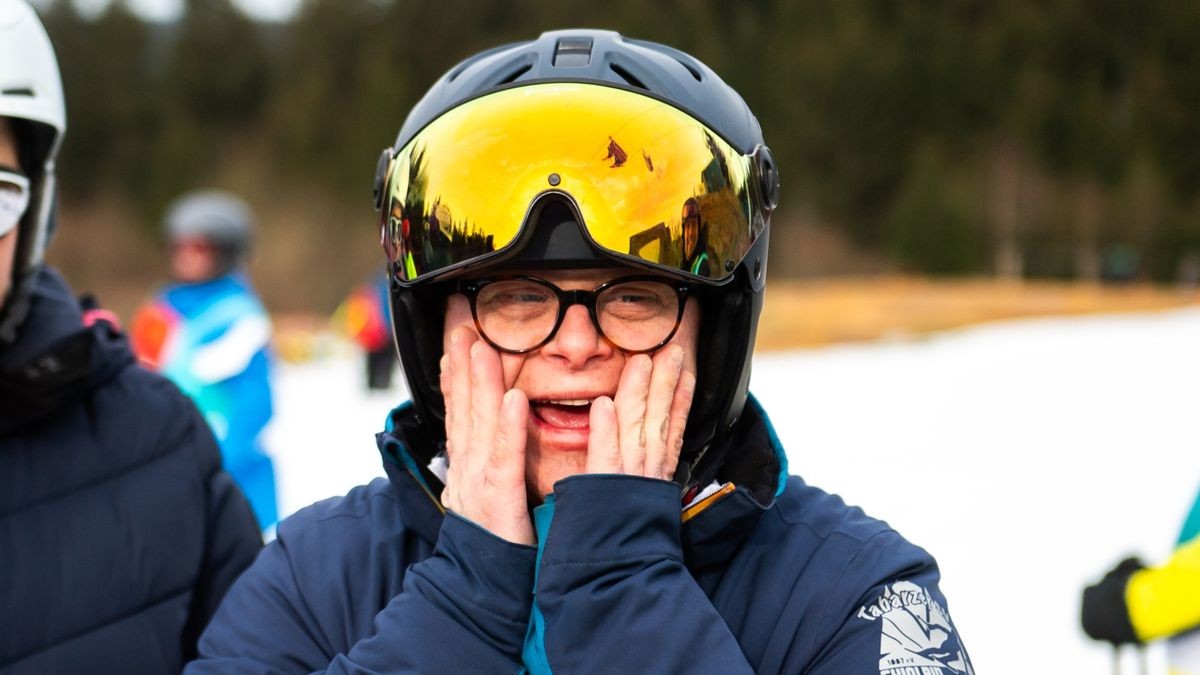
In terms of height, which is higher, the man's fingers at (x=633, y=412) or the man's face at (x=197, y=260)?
the man's face at (x=197, y=260)

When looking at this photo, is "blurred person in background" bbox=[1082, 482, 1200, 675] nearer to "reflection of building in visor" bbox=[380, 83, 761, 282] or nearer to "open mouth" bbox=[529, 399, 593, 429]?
"reflection of building in visor" bbox=[380, 83, 761, 282]

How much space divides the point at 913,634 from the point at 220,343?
396 centimetres

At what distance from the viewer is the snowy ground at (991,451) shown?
6.01m

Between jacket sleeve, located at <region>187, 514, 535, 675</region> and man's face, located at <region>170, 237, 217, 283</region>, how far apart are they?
4.13 meters

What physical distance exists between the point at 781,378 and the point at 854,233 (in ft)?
97.7

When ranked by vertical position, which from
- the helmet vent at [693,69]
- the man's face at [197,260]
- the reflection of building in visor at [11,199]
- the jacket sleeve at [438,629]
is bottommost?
the jacket sleeve at [438,629]

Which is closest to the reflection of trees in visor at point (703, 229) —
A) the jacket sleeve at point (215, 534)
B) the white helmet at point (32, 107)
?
the jacket sleeve at point (215, 534)

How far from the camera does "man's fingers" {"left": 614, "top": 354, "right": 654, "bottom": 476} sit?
1.47m

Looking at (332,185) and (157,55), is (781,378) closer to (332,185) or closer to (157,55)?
(332,185)

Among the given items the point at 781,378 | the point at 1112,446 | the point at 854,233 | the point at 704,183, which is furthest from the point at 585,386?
the point at 854,233

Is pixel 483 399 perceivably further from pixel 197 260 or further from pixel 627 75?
pixel 197 260

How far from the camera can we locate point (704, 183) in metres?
1.71

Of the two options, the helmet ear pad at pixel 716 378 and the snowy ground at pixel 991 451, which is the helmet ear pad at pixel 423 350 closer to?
the helmet ear pad at pixel 716 378

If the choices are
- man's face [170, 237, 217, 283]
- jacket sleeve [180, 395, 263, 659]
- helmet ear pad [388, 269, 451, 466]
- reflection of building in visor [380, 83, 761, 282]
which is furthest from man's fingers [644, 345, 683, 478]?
man's face [170, 237, 217, 283]
